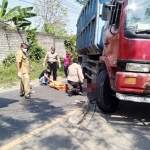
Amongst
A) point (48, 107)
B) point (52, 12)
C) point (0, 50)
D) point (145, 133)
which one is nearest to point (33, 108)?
point (48, 107)

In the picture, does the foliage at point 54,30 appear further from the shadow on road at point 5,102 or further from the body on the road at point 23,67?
the shadow on road at point 5,102

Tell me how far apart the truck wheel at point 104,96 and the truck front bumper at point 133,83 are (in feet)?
3.00

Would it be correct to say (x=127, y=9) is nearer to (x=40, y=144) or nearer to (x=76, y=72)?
(x=40, y=144)

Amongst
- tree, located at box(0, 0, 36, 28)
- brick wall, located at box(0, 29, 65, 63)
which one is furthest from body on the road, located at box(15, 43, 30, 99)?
tree, located at box(0, 0, 36, 28)

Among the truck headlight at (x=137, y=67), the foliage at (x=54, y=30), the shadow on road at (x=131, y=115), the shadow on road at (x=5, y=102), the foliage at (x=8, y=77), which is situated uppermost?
the foliage at (x=54, y=30)

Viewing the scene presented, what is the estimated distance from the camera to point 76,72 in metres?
8.27

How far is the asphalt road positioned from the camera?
388cm

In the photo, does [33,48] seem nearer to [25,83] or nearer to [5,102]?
[25,83]

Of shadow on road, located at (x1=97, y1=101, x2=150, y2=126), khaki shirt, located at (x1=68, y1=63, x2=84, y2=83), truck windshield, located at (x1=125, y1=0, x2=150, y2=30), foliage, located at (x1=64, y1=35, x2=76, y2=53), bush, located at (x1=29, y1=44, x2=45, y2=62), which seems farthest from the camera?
foliage, located at (x1=64, y1=35, x2=76, y2=53)

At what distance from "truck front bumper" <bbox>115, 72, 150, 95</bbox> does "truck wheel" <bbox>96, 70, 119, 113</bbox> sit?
0.91 m

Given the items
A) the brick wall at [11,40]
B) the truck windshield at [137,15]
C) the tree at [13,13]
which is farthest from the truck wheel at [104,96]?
the tree at [13,13]

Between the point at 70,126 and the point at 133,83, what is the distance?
1.35 meters

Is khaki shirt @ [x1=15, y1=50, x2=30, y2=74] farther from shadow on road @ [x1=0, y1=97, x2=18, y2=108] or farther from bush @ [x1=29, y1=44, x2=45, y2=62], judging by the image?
bush @ [x1=29, y1=44, x2=45, y2=62]

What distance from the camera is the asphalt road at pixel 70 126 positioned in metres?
3.88
